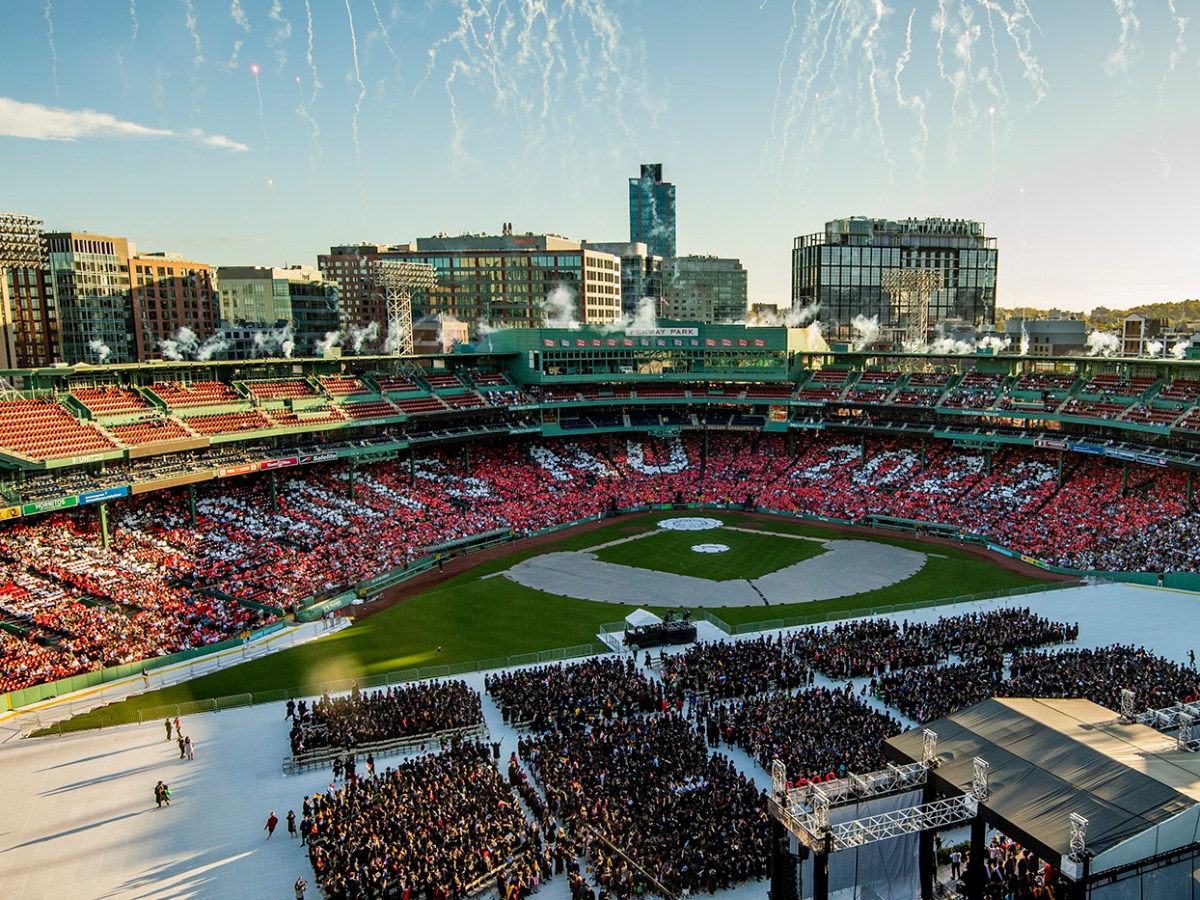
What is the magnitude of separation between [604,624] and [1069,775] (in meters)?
25.6

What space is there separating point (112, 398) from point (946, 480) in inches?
2218

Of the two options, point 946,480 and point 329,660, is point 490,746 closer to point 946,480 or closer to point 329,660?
point 329,660

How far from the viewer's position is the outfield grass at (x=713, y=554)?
50.9 meters

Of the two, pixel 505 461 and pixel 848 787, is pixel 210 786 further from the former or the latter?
pixel 505 461

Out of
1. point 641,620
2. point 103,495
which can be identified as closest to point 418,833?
point 641,620

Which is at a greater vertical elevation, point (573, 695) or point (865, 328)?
point (865, 328)

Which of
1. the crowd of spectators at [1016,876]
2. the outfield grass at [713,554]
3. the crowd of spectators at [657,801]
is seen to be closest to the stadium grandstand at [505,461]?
the outfield grass at [713,554]

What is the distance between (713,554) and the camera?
5425 cm

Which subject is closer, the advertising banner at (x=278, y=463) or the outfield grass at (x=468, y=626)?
the outfield grass at (x=468, y=626)

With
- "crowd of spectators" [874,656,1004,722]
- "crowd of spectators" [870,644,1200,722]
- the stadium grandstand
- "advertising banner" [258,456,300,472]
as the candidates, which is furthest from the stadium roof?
"advertising banner" [258,456,300,472]

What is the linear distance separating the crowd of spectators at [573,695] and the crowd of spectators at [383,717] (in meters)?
1.31

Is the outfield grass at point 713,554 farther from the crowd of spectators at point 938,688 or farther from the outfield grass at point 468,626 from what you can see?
the crowd of spectators at point 938,688

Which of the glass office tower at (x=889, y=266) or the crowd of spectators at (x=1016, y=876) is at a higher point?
the glass office tower at (x=889, y=266)

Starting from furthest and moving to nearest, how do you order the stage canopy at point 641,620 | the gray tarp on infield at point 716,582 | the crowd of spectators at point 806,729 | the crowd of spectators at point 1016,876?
the gray tarp on infield at point 716,582, the stage canopy at point 641,620, the crowd of spectators at point 806,729, the crowd of spectators at point 1016,876
